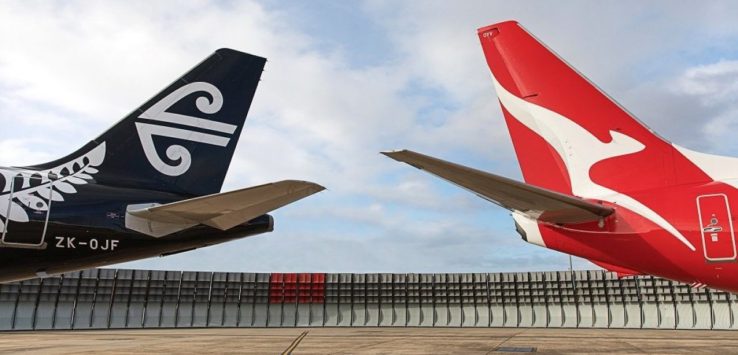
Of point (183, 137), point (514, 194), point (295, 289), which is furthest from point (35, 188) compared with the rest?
point (295, 289)

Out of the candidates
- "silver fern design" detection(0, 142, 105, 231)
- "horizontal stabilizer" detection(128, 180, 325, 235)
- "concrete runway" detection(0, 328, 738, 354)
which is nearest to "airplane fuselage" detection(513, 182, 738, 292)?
"horizontal stabilizer" detection(128, 180, 325, 235)

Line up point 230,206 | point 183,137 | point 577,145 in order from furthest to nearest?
point 183,137 → point 577,145 → point 230,206

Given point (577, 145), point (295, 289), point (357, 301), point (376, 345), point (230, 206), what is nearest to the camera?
point (230, 206)

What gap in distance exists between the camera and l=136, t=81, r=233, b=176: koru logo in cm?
991

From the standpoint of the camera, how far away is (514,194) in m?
6.06

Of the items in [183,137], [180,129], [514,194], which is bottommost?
[514,194]

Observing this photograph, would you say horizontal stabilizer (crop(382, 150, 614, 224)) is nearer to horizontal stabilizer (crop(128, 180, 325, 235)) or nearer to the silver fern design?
horizontal stabilizer (crop(128, 180, 325, 235))

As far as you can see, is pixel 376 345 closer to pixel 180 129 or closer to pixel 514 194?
pixel 180 129

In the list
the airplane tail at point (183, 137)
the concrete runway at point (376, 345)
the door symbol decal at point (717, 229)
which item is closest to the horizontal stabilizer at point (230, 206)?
the airplane tail at point (183, 137)

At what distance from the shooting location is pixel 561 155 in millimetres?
8000

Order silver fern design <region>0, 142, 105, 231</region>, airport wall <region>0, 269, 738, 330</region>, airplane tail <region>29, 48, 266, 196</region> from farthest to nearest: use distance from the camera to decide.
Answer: airport wall <region>0, 269, 738, 330</region>
airplane tail <region>29, 48, 266, 196</region>
silver fern design <region>0, 142, 105, 231</region>

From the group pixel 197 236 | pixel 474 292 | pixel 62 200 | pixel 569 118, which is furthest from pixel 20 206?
pixel 474 292

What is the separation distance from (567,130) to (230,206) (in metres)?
5.46

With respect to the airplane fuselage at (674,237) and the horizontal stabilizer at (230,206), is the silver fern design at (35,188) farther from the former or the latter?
the airplane fuselage at (674,237)
